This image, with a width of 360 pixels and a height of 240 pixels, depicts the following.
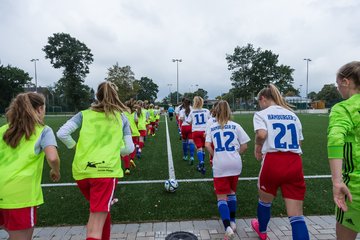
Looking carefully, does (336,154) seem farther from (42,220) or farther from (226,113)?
(42,220)

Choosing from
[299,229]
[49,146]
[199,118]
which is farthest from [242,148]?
[199,118]

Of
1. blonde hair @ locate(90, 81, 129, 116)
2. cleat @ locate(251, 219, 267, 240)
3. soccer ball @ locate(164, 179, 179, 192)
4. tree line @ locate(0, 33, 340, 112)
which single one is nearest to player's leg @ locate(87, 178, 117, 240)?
blonde hair @ locate(90, 81, 129, 116)

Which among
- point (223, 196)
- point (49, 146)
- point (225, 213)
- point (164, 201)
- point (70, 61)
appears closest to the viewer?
point (49, 146)

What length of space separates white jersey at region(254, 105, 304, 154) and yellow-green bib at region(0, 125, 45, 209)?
7.84 ft

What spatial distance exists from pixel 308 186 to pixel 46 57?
74155 mm

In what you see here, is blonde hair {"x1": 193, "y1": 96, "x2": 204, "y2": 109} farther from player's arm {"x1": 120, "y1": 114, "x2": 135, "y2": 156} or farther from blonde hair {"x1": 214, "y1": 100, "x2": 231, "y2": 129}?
player's arm {"x1": 120, "y1": 114, "x2": 135, "y2": 156}

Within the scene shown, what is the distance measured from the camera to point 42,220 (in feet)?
16.0

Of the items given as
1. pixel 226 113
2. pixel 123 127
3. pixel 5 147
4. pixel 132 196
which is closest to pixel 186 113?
pixel 132 196

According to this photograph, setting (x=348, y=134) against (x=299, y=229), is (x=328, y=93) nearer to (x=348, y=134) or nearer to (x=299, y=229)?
(x=299, y=229)

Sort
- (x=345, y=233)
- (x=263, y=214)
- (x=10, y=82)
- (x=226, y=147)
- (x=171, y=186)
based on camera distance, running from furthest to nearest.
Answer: (x=10, y=82), (x=171, y=186), (x=226, y=147), (x=263, y=214), (x=345, y=233)

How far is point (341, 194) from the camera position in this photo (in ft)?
7.31

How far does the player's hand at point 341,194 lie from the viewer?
2207mm

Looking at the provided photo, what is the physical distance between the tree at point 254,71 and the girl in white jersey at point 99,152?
263 ft

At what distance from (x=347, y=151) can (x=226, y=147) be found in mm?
1968
